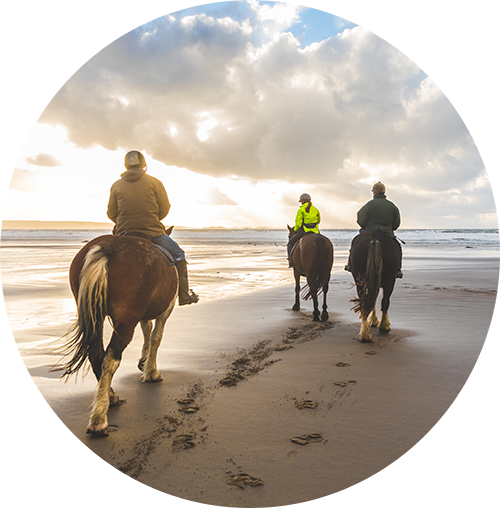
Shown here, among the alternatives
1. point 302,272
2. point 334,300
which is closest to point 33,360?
point 302,272

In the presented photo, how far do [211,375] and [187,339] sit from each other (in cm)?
192

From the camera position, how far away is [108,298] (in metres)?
3.78

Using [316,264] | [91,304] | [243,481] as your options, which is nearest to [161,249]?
[91,304]

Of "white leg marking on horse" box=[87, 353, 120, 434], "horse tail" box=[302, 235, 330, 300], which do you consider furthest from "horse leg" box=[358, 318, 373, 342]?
"white leg marking on horse" box=[87, 353, 120, 434]

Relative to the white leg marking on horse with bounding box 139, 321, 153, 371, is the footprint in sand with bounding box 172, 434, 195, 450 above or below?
below

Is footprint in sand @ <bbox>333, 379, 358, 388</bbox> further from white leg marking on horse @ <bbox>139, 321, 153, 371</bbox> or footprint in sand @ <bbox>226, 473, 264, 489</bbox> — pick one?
white leg marking on horse @ <bbox>139, 321, 153, 371</bbox>

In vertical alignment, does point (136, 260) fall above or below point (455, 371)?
above

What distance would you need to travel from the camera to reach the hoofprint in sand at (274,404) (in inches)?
114

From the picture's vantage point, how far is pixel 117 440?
3.40 metres

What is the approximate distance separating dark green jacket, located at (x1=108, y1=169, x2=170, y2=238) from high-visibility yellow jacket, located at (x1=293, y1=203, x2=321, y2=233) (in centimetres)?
508

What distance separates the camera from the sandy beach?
2.87 meters

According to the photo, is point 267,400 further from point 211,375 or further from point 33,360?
point 33,360

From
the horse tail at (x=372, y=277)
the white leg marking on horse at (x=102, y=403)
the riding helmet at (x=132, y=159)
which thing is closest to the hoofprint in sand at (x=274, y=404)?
the white leg marking on horse at (x=102, y=403)

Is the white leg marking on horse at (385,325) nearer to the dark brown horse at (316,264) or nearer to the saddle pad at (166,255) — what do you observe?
the dark brown horse at (316,264)
